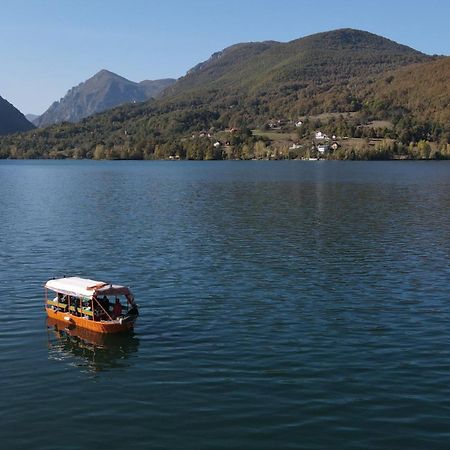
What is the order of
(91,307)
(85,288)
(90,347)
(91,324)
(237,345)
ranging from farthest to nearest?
1. (85,288)
2. (91,307)
3. (91,324)
4. (90,347)
5. (237,345)

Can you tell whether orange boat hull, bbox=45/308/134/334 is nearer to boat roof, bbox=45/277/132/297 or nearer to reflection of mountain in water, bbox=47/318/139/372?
reflection of mountain in water, bbox=47/318/139/372

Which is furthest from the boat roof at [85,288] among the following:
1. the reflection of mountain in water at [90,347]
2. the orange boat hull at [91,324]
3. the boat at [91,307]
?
the reflection of mountain in water at [90,347]

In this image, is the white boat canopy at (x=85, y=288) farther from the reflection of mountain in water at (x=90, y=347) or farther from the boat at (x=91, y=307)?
the reflection of mountain in water at (x=90, y=347)

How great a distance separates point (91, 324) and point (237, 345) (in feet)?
32.3

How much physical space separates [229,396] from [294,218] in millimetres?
66224

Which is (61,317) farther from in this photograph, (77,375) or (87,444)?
(87,444)

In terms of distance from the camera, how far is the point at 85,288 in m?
39.4

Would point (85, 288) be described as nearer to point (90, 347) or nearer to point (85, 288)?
point (85, 288)

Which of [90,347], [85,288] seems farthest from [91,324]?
[85,288]

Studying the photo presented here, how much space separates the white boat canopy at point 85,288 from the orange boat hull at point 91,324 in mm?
1520

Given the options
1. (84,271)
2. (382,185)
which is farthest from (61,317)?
(382,185)

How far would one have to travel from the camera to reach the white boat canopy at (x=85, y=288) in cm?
3872

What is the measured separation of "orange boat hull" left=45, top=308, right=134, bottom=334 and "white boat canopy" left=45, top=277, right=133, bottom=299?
152 cm

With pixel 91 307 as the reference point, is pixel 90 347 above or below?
below
